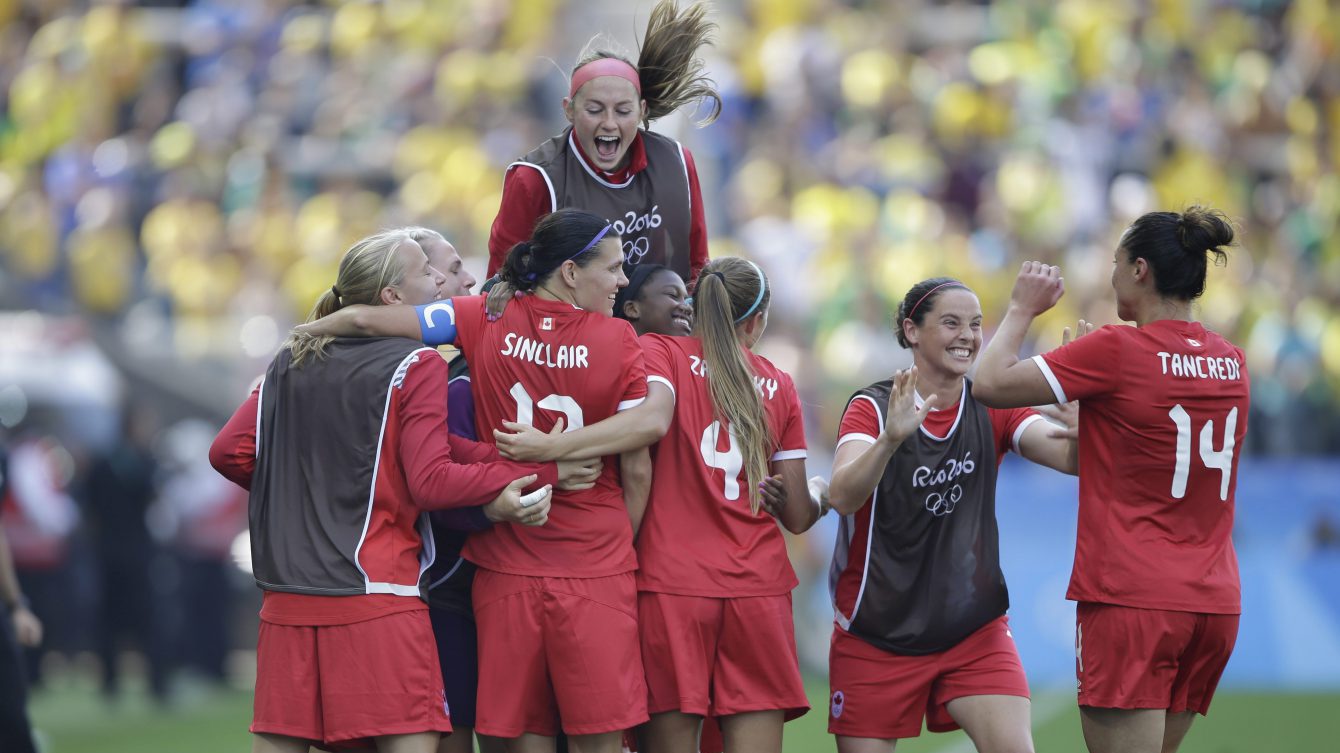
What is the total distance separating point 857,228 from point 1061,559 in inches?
153

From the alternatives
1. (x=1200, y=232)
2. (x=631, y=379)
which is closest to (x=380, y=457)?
(x=631, y=379)

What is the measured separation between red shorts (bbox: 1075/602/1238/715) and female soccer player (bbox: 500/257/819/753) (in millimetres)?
985

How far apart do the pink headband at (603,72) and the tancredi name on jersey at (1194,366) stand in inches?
86.1

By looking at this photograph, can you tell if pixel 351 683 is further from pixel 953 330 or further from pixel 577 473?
pixel 953 330

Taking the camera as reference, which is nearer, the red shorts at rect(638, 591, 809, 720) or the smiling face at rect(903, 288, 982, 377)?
the red shorts at rect(638, 591, 809, 720)

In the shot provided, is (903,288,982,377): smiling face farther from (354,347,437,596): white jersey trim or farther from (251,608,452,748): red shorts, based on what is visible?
(251,608,452,748): red shorts

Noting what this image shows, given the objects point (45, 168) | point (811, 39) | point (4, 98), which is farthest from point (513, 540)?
point (4, 98)

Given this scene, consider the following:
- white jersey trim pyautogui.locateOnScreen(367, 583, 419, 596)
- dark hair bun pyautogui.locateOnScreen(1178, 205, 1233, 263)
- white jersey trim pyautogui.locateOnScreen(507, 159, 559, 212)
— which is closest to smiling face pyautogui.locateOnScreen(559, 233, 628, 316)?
white jersey trim pyautogui.locateOnScreen(507, 159, 559, 212)

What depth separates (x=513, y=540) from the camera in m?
5.66

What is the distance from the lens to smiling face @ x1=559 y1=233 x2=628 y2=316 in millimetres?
5684

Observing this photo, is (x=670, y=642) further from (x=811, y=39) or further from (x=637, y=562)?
(x=811, y=39)

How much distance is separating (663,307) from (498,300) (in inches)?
26.0

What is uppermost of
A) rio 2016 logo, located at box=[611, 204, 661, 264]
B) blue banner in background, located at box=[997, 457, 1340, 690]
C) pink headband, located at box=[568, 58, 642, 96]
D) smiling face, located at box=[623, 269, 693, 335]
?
pink headband, located at box=[568, 58, 642, 96]

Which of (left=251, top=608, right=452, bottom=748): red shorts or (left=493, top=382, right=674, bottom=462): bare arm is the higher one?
(left=493, top=382, right=674, bottom=462): bare arm
